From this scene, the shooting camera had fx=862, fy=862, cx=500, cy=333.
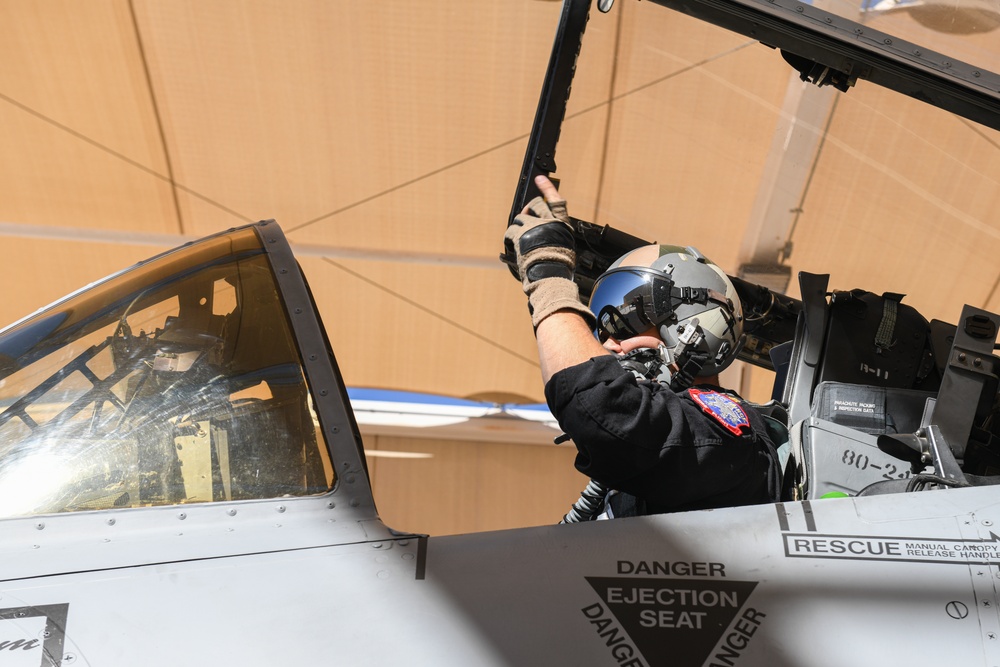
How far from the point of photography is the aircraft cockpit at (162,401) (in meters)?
1.61

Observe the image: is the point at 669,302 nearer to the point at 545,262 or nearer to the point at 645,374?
the point at 645,374

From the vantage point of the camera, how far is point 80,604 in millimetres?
1413

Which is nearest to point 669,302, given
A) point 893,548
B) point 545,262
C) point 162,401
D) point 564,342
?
point 545,262

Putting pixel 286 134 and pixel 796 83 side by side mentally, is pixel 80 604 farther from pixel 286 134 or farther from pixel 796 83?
pixel 286 134

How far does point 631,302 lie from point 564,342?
1.66ft

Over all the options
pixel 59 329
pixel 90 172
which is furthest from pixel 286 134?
pixel 59 329

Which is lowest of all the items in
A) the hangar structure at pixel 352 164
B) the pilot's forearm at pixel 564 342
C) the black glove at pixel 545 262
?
the hangar structure at pixel 352 164

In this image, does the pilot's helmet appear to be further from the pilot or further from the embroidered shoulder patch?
the embroidered shoulder patch

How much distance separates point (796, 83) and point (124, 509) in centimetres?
193

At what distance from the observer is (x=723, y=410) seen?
74.9 inches

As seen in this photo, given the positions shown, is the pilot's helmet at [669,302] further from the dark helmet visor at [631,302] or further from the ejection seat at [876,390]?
the ejection seat at [876,390]

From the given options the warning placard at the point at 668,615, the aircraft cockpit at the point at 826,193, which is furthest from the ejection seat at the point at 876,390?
the warning placard at the point at 668,615

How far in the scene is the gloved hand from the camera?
6.43 ft

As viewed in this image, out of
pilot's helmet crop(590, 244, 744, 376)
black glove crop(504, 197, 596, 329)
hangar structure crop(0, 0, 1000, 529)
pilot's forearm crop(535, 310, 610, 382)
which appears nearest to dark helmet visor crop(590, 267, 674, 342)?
pilot's helmet crop(590, 244, 744, 376)
